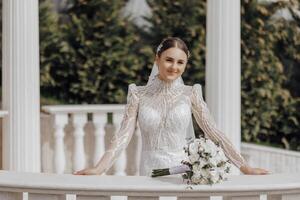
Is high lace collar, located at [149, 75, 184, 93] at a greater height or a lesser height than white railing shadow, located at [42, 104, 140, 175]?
greater

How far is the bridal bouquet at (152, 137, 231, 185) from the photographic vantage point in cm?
586

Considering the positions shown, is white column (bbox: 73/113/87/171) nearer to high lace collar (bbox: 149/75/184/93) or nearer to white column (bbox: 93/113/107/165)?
white column (bbox: 93/113/107/165)

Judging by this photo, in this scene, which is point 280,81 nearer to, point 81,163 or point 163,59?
point 81,163

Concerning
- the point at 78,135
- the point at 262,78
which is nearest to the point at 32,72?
the point at 78,135

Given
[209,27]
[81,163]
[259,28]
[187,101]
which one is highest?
Result: [259,28]

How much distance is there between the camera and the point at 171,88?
7.54 meters

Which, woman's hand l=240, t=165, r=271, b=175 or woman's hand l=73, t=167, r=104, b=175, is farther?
woman's hand l=240, t=165, r=271, b=175

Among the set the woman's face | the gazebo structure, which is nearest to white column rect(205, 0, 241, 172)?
the gazebo structure

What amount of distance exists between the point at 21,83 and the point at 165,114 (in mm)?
3613

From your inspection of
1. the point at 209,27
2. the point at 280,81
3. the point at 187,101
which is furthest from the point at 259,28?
the point at 187,101

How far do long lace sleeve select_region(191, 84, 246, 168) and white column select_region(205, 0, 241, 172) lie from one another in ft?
9.68

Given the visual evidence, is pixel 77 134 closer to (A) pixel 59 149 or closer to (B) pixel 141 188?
(A) pixel 59 149

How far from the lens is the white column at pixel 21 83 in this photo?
1048 centimetres

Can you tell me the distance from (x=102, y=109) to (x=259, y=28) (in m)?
7.59
